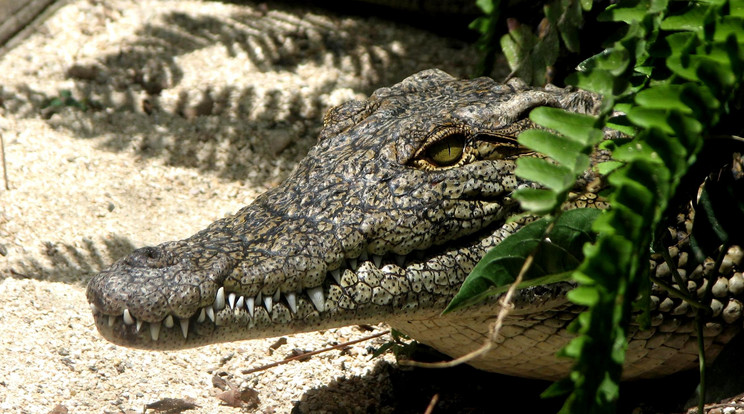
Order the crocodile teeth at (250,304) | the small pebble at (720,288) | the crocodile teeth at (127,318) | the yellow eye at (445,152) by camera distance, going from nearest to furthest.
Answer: the crocodile teeth at (127,318), the crocodile teeth at (250,304), the yellow eye at (445,152), the small pebble at (720,288)

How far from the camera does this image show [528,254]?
2.31 m

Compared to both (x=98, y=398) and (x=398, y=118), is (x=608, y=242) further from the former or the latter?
(x=98, y=398)

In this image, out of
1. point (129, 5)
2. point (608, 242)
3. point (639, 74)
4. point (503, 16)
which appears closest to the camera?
point (608, 242)

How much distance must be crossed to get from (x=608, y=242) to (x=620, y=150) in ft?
1.24

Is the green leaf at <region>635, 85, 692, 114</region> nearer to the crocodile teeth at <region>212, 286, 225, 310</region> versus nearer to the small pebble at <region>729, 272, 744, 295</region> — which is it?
the crocodile teeth at <region>212, 286, 225, 310</region>

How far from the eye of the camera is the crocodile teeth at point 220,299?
2.69 meters

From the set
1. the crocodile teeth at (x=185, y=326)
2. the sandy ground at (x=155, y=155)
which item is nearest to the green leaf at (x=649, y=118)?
the crocodile teeth at (x=185, y=326)

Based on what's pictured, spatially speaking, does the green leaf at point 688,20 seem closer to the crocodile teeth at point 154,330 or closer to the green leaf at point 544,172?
the green leaf at point 544,172

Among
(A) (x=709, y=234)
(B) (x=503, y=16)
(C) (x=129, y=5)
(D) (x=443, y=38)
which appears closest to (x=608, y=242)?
(A) (x=709, y=234)

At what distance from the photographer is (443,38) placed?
6594 mm

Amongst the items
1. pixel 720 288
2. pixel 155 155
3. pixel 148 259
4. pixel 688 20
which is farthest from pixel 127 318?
pixel 155 155

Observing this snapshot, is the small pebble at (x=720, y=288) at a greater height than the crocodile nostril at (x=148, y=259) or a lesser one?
lesser

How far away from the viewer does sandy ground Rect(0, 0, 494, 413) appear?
3.60 meters

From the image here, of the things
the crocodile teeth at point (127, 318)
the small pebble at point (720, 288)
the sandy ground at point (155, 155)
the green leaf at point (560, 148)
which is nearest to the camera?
the green leaf at point (560, 148)
